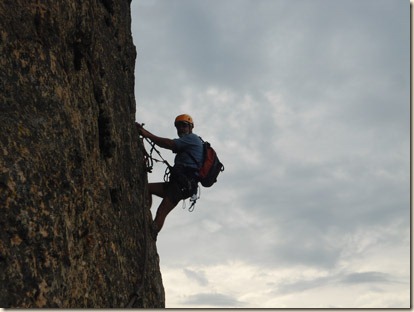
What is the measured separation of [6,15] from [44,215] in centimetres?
324

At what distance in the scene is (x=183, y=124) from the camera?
14586 mm

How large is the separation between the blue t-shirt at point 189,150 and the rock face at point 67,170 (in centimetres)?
151

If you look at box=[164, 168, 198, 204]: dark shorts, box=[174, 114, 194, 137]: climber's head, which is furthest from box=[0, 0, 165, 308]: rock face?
box=[174, 114, 194, 137]: climber's head

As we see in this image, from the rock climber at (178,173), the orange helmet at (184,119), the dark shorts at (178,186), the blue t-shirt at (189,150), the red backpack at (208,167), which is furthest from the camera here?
the orange helmet at (184,119)

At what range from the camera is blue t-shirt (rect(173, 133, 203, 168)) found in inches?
550

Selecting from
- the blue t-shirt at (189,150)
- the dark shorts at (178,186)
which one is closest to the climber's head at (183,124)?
the blue t-shirt at (189,150)

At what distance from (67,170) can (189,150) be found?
5.79m

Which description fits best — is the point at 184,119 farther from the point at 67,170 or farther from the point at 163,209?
the point at 67,170

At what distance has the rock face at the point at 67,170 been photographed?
23.9 ft

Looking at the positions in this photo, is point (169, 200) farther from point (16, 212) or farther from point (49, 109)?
point (16, 212)

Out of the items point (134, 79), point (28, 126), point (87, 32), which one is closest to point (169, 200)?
point (134, 79)

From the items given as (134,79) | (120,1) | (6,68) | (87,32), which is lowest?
(6,68)

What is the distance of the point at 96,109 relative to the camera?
1091cm

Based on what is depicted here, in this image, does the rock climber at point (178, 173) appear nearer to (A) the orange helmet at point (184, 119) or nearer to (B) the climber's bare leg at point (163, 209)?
(B) the climber's bare leg at point (163, 209)
